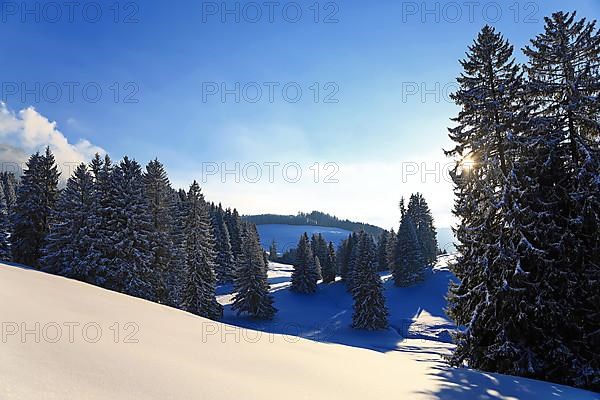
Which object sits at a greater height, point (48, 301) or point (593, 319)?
point (48, 301)

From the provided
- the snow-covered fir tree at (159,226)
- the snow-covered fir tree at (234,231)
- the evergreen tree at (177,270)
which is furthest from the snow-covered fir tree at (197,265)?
the snow-covered fir tree at (234,231)

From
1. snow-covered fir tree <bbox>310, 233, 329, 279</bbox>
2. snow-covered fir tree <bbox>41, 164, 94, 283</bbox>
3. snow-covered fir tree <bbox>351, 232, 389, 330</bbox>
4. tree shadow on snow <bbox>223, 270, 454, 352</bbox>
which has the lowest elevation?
tree shadow on snow <bbox>223, 270, 454, 352</bbox>

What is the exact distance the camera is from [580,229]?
12016mm

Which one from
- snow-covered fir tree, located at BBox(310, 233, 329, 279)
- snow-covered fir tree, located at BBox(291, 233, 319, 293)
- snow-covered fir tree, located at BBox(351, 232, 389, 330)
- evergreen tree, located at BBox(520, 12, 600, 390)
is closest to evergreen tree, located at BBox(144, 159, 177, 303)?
evergreen tree, located at BBox(520, 12, 600, 390)

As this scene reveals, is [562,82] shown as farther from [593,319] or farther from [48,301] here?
[48,301]

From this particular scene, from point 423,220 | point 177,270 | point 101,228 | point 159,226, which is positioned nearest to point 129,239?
point 101,228

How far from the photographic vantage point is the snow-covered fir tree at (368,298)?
44.2 meters

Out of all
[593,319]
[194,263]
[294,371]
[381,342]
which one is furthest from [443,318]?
[294,371]

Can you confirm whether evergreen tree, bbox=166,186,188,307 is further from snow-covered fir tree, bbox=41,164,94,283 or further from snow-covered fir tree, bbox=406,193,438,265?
snow-covered fir tree, bbox=406,193,438,265

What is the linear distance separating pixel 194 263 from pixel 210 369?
3130 centimetres

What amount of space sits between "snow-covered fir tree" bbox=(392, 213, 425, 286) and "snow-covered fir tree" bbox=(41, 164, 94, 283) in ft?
158

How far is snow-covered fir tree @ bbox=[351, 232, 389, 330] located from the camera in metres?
44.2

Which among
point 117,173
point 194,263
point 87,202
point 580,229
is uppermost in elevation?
point 117,173

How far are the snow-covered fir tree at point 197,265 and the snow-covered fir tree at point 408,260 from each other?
35022 mm
